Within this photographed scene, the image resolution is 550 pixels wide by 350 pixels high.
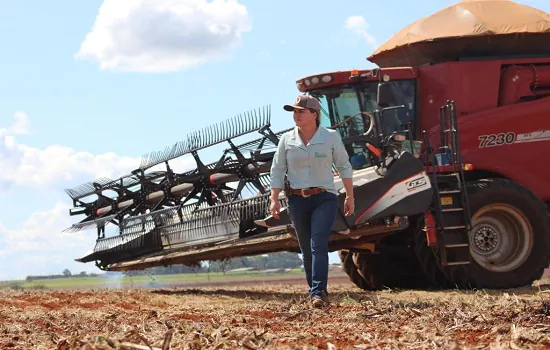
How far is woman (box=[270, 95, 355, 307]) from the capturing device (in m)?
8.30

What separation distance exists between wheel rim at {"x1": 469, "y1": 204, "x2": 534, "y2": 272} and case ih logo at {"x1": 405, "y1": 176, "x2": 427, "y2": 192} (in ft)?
4.02

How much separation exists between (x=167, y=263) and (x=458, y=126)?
13.6 feet

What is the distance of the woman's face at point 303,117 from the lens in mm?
8297

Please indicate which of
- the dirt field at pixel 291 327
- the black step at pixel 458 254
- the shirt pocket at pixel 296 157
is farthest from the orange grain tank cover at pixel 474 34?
the shirt pocket at pixel 296 157

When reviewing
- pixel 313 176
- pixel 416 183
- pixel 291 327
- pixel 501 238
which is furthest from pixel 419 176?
pixel 291 327

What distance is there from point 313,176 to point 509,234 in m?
4.62

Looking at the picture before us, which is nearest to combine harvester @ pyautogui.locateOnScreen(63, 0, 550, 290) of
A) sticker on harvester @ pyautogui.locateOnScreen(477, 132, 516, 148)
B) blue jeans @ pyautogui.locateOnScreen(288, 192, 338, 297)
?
sticker on harvester @ pyautogui.locateOnScreen(477, 132, 516, 148)

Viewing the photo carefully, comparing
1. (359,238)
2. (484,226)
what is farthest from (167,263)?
(484,226)

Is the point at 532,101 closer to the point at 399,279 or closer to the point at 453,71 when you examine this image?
the point at 453,71

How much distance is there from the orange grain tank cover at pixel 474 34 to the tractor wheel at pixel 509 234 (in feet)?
6.88

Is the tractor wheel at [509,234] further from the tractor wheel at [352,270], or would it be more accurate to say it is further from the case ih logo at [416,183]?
the tractor wheel at [352,270]

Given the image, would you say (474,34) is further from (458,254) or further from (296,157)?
(296,157)

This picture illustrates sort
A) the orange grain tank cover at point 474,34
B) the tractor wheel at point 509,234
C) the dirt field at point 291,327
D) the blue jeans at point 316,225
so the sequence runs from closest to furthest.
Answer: the dirt field at point 291,327
the blue jeans at point 316,225
the tractor wheel at point 509,234
the orange grain tank cover at point 474,34

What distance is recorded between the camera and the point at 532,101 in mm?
12969
